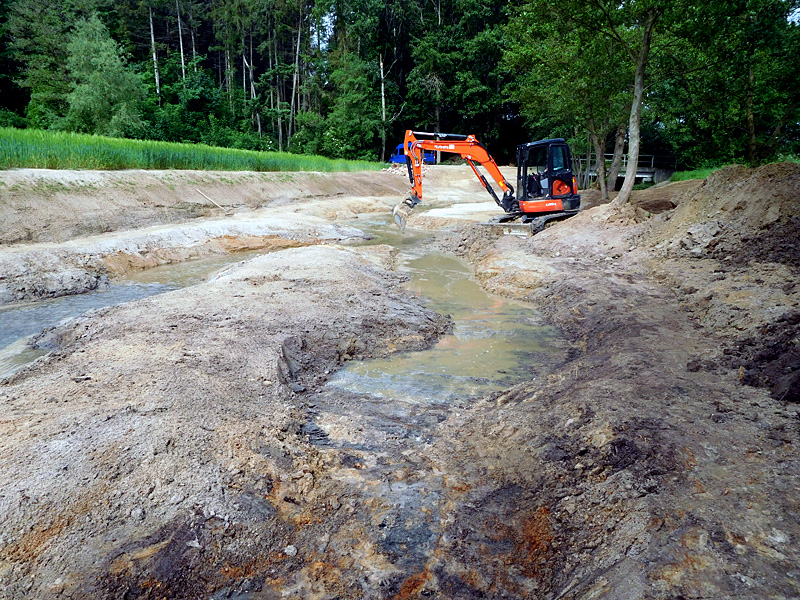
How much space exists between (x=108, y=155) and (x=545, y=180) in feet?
48.0

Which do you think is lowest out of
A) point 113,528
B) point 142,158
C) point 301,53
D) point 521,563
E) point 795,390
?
point 521,563

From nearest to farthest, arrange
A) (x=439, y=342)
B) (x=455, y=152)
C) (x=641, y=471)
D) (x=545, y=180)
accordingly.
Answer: (x=641, y=471) < (x=439, y=342) < (x=545, y=180) < (x=455, y=152)

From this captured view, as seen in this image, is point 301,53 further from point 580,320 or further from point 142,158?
point 580,320

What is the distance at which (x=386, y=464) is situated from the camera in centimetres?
423

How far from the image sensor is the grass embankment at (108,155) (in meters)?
14.8

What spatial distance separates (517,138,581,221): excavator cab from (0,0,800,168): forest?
1982 mm

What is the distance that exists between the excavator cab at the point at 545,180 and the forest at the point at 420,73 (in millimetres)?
1982

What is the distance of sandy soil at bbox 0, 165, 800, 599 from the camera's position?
2867 millimetres

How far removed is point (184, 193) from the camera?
59.5 feet

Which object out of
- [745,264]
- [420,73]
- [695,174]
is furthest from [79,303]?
[420,73]

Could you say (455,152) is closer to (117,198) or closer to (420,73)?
(117,198)

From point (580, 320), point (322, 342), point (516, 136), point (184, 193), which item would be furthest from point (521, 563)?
point (516, 136)

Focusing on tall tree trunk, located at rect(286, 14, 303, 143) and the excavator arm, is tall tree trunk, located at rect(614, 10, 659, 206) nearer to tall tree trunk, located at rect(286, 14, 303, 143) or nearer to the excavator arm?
the excavator arm

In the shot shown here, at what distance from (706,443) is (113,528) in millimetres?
4124
